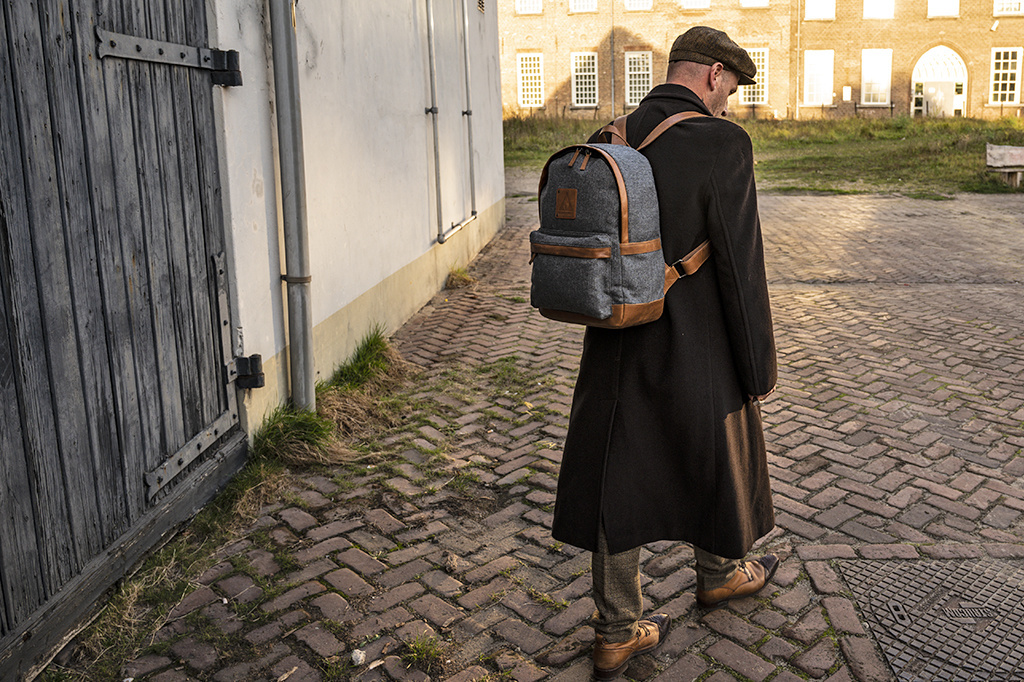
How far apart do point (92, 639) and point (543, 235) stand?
7.03 feet

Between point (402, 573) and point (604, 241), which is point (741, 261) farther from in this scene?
point (402, 573)

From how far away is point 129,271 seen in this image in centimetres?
359

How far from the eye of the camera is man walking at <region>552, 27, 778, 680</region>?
9.20 ft

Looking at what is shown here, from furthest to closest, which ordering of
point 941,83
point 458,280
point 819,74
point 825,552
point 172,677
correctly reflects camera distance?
point 941,83 < point 819,74 < point 458,280 < point 825,552 < point 172,677

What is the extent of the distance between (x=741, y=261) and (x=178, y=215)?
2.51m

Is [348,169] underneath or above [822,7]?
underneath

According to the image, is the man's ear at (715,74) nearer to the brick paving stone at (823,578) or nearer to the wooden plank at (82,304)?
the brick paving stone at (823,578)

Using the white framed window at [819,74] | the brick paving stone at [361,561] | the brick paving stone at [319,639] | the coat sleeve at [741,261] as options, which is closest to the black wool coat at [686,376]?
the coat sleeve at [741,261]

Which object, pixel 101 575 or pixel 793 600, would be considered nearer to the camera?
pixel 101 575

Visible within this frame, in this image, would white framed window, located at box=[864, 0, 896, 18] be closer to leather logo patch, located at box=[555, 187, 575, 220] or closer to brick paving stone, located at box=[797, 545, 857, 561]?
brick paving stone, located at box=[797, 545, 857, 561]

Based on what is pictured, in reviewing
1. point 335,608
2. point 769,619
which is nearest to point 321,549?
point 335,608

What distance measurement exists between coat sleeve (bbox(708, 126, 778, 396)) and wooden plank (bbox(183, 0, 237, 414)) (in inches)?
99.9

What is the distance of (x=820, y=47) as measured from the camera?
4044 centimetres

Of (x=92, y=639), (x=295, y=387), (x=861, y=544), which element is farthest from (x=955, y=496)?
(x=92, y=639)
